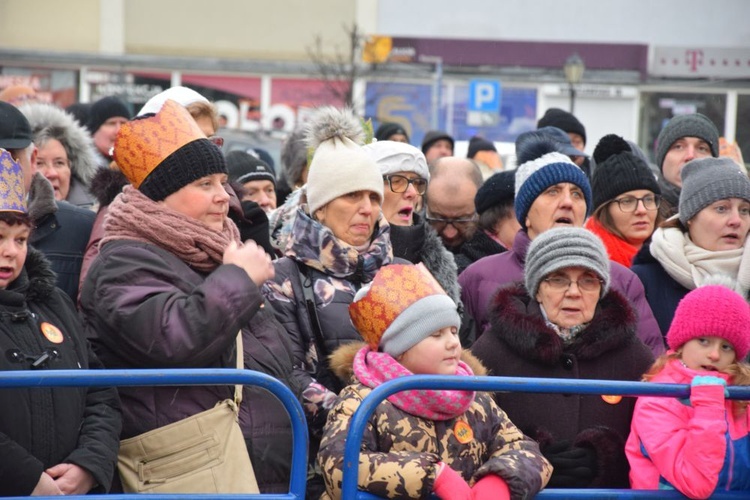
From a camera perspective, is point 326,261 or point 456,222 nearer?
point 326,261

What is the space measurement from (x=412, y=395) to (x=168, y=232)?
1035 millimetres

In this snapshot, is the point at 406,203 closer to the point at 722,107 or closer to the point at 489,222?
the point at 489,222

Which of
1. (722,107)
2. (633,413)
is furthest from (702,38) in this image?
(633,413)

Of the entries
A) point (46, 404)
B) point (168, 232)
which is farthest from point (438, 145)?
point (46, 404)

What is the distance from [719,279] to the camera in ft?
15.4

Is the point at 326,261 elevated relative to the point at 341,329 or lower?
elevated

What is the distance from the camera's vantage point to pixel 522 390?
12.2 ft

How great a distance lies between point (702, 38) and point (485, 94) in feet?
19.1

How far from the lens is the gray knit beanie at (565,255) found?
4512 millimetres

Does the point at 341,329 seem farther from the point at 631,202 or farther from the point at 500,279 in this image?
the point at 631,202

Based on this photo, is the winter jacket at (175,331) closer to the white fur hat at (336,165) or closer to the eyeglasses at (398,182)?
the white fur hat at (336,165)

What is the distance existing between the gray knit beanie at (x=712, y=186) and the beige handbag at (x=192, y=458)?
276 cm

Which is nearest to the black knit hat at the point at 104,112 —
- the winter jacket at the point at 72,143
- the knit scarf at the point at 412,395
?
the winter jacket at the point at 72,143

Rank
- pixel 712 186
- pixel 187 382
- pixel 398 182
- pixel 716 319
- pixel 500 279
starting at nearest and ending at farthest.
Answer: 1. pixel 187 382
2. pixel 716 319
3. pixel 500 279
4. pixel 712 186
5. pixel 398 182
